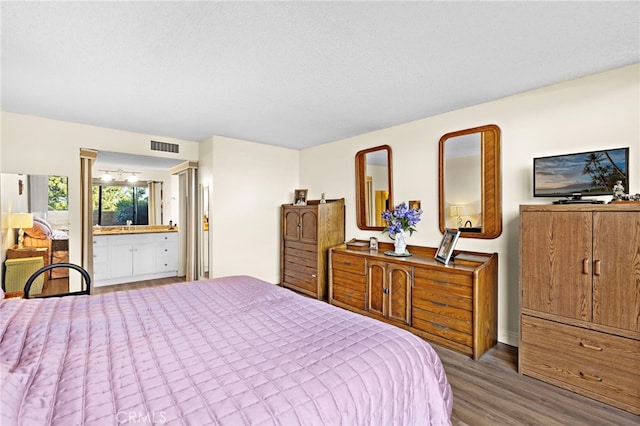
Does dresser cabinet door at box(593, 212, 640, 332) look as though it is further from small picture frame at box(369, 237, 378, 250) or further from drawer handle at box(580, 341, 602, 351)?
small picture frame at box(369, 237, 378, 250)

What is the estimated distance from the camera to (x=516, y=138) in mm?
2826

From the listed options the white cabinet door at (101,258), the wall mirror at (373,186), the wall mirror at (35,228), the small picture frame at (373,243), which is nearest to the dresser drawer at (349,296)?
the small picture frame at (373,243)

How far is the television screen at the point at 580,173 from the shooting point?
227 cm

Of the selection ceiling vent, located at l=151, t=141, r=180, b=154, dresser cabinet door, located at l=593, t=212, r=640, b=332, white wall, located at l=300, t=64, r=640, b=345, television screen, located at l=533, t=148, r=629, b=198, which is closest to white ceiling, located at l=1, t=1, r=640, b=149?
white wall, located at l=300, t=64, r=640, b=345

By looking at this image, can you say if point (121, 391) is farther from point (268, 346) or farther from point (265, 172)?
point (265, 172)

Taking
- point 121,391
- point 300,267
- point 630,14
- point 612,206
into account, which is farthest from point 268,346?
point 300,267

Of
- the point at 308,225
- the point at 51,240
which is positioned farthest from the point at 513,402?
the point at 51,240

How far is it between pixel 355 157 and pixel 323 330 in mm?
3153

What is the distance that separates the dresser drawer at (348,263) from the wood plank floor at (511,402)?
1353 millimetres

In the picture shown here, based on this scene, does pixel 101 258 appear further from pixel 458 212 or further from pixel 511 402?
pixel 511 402

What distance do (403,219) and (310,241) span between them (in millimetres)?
1485

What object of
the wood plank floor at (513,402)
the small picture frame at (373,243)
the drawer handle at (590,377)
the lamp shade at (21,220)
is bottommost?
the wood plank floor at (513,402)

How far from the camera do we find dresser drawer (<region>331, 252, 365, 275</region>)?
3.62 m

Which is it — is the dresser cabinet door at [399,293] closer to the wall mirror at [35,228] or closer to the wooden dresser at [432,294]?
the wooden dresser at [432,294]
